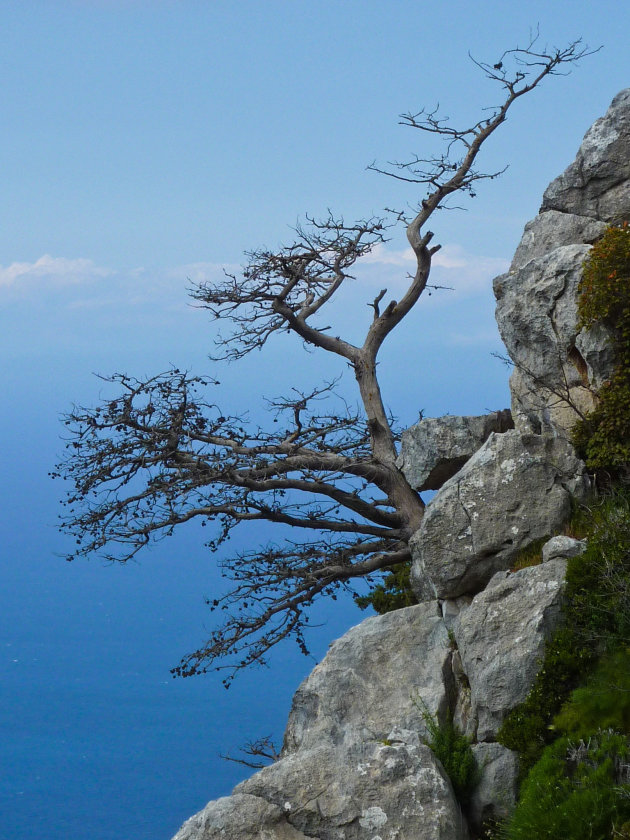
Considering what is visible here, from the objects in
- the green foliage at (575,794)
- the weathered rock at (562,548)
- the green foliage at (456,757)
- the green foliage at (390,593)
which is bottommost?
the green foliage at (575,794)

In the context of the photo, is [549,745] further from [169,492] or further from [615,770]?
[169,492]

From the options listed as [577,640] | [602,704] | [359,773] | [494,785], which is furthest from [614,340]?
[359,773]

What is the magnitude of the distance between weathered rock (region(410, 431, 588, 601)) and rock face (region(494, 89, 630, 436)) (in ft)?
2.66

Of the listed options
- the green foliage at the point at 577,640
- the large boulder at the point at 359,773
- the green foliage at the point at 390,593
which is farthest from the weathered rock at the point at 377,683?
the green foliage at the point at 390,593

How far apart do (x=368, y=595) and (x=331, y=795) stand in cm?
862

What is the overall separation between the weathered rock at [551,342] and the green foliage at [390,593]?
520cm

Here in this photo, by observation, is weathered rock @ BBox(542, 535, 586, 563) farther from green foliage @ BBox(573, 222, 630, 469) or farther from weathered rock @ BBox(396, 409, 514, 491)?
weathered rock @ BBox(396, 409, 514, 491)

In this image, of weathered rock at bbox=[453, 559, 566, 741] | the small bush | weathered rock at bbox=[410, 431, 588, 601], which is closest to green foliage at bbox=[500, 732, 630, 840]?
weathered rock at bbox=[453, 559, 566, 741]

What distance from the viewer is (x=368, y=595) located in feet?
66.3

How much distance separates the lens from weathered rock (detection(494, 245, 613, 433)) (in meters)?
14.9

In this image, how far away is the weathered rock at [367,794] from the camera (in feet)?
37.4

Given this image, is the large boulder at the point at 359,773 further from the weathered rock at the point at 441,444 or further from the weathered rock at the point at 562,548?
the weathered rock at the point at 441,444

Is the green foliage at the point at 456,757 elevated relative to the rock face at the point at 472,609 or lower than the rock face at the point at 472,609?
lower

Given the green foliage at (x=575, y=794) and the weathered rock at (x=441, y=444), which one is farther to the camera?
the weathered rock at (x=441, y=444)
